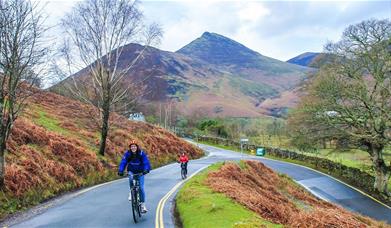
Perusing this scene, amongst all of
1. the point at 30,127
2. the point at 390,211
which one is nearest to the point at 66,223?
the point at 30,127

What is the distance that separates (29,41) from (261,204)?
10.4m

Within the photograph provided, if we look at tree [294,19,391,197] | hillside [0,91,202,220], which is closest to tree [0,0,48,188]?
hillside [0,91,202,220]

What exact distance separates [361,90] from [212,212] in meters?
28.8

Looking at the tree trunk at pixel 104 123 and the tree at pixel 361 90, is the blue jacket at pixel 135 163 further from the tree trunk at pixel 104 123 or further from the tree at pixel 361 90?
the tree at pixel 361 90

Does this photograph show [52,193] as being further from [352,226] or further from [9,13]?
[352,226]

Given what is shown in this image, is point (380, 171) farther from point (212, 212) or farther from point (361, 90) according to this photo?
point (212, 212)

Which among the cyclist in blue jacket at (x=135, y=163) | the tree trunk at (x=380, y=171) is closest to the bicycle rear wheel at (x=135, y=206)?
the cyclist in blue jacket at (x=135, y=163)

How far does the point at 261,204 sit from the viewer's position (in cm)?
1627

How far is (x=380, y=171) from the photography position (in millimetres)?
41250

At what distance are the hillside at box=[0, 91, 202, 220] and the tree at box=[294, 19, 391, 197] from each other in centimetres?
1555

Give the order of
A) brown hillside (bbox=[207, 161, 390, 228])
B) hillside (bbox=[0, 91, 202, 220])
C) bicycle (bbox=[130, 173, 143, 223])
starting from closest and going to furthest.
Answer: brown hillside (bbox=[207, 161, 390, 228]) → bicycle (bbox=[130, 173, 143, 223]) → hillside (bbox=[0, 91, 202, 220])

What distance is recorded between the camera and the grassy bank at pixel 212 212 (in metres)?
12.4

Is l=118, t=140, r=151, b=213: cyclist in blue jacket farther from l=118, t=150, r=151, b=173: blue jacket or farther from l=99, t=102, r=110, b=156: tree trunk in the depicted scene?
l=99, t=102, r=110, b=156: tree trunk

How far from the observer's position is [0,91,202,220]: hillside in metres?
17.6
